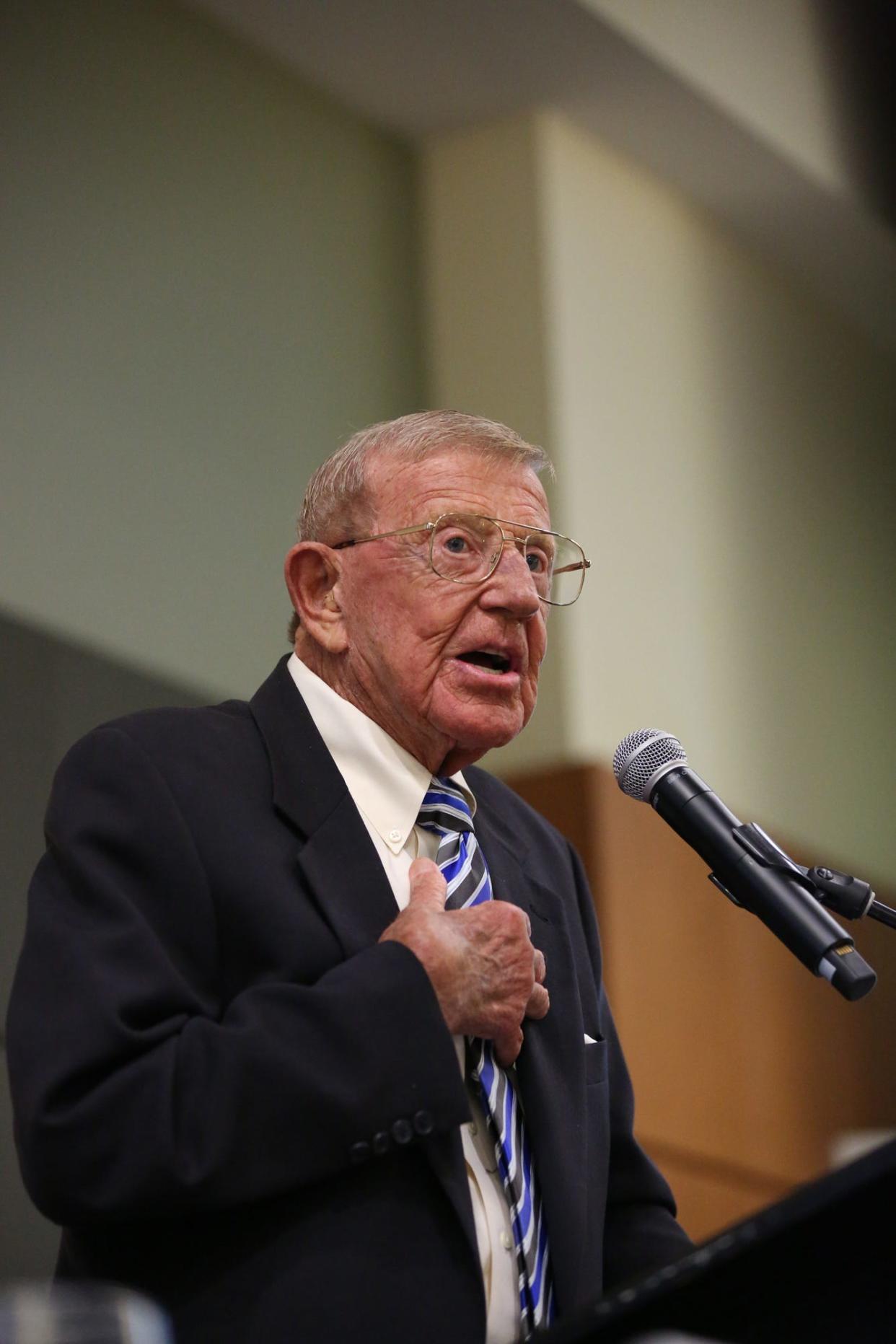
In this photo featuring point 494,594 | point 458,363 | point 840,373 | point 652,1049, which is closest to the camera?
point 494,594

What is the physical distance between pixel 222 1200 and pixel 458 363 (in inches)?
132

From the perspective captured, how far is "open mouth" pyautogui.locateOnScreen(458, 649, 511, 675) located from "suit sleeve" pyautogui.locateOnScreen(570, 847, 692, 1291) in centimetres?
38

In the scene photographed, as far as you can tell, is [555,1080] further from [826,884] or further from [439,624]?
[439,624]

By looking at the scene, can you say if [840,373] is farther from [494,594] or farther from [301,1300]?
[301,1300]

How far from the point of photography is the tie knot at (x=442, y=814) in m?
1.99

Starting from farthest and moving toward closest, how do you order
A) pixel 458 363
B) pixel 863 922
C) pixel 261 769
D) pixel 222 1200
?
pixel 863 922 < pixel 458 363 < pixel 261 769 < pixel 222 1200

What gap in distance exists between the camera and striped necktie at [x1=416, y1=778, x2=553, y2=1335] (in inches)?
68.8

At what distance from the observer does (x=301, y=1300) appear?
159 centimetres

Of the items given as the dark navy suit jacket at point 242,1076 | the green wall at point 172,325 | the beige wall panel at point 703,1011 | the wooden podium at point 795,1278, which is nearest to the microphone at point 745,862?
the dark navy suit jacket at point 242,1076

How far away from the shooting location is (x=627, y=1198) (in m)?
2.08

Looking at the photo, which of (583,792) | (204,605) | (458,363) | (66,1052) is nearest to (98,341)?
(204,605)

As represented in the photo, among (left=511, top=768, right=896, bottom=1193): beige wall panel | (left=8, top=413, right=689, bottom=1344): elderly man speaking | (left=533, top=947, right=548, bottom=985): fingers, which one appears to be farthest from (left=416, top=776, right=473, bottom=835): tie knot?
(left=511, top=768, right=896, bottom=1193): beige wall panel

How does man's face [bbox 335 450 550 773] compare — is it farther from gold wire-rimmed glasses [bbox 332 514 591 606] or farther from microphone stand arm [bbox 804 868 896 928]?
microphone stand arm [bbox 804 868 896 928]

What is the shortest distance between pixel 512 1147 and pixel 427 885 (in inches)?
11.6
